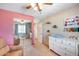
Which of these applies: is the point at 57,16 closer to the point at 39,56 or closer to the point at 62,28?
the point at 62,28

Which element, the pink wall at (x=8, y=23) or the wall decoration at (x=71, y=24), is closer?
the wall decoration at (x=71, y=24)

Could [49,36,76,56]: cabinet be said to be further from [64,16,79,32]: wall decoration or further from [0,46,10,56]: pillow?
[0,46,10,56]: pillow

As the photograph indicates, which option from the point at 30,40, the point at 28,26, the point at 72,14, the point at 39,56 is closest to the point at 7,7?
the point at 28,26

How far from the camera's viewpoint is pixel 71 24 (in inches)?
80.3

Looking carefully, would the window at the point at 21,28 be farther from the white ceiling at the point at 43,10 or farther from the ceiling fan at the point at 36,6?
the ceiling fan at the point at 36,6

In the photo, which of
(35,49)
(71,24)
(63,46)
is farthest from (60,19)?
(35,49)

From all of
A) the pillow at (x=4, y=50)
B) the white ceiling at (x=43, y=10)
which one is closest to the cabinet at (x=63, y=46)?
the white ceiling at (x=43, y=10)

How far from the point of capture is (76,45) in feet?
6.49

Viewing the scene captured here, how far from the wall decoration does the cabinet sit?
21 cm

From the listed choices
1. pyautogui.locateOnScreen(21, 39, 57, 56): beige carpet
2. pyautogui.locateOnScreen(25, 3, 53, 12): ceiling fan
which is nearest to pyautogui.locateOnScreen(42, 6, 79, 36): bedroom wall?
pyautogui.locateOnScreen(25, 3, 53, 12): ceiling fan

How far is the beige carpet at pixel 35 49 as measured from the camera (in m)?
2.06

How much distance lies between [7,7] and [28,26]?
55 cm

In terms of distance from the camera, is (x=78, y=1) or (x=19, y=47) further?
(x=19, y=47)

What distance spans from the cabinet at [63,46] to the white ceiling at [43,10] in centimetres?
49
